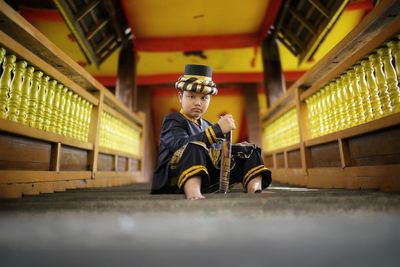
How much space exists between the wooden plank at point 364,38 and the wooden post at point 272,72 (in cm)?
196

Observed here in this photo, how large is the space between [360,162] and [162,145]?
1381mm

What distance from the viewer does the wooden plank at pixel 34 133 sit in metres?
1.40

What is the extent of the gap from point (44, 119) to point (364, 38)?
7.51ft

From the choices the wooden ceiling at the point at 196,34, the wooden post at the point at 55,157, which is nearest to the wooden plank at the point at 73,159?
the wooden post at the point at 55,157

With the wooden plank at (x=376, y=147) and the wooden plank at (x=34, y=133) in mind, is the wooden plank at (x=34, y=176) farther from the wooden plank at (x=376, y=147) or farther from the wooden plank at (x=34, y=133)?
the wooden plank at (x=376, y=147)

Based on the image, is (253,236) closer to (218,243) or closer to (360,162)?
(218,243)

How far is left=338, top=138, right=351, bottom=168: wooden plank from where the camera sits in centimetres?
189

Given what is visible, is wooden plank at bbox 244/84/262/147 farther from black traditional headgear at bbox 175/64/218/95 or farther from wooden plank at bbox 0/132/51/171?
wooden plank at bbox 0/132/51/171

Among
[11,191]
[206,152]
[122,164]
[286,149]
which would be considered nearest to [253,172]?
[206,152]

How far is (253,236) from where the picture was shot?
0.71 metres

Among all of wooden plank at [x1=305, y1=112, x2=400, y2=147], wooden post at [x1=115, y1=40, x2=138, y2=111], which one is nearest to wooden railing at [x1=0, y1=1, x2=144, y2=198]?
wooden post at [x1=115, y1=40, x2=138, y2=111]

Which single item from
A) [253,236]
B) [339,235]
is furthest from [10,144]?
[339,235]

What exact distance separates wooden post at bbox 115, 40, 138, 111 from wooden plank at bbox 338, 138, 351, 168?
3416 millimetres

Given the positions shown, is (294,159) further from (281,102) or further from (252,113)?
(252,113)
